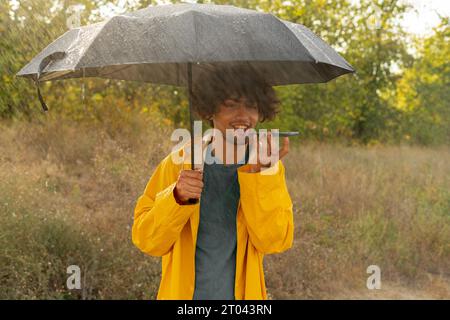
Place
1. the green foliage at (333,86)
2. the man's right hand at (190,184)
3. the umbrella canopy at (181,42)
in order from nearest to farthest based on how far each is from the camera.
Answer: the umbrella canopy at (181,42) < the man's right hand at (190,184) < the green foliage at (333,86)

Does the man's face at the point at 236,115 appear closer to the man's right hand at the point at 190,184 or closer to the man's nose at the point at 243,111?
the man's nose at the point at 243,111

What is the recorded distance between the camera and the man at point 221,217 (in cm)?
208

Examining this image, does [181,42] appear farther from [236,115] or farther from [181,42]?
[236,115]

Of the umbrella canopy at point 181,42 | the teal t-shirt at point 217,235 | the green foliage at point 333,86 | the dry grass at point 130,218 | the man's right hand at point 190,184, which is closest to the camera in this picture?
the umbrella canopy at point 181,42

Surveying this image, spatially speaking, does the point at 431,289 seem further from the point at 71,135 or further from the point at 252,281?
the point at 71,135

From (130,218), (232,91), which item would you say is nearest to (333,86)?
(130,218)

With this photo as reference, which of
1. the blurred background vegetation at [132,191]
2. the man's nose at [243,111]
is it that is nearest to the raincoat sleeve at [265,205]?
the man's nose at [243,111]

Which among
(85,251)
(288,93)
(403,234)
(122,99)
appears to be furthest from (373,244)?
(288,93)

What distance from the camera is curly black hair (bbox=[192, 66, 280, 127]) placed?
2250 mm

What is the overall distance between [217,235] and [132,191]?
4280 mm

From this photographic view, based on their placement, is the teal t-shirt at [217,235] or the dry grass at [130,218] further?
the dry grass at [130,218]

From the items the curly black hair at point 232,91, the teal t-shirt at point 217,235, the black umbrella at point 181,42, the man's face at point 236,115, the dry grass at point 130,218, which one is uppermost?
the black umbrella at point 181,42

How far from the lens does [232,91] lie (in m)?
2.23

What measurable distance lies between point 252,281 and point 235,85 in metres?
0.79
